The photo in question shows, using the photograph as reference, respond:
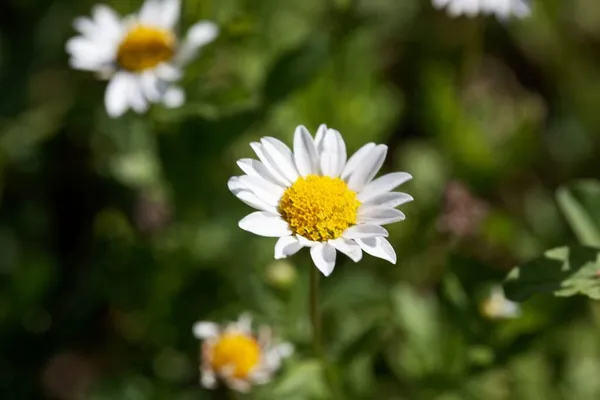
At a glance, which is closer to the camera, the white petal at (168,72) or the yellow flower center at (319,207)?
the yellow flower center at (319,207)

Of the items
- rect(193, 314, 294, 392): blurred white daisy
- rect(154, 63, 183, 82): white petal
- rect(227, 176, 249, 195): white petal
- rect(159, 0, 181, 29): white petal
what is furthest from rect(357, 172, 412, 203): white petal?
rect(159, 0, 181, 29): white petal

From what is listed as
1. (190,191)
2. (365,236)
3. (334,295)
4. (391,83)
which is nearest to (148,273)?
(190,191)

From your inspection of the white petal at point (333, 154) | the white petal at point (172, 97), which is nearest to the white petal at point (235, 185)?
the white petal at point (333, 154)

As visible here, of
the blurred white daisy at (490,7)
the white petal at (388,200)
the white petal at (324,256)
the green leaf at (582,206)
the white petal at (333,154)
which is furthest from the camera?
the blurred white daisy at (490,7)

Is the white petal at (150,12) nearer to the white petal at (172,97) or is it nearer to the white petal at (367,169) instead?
the white petal at (172,97)

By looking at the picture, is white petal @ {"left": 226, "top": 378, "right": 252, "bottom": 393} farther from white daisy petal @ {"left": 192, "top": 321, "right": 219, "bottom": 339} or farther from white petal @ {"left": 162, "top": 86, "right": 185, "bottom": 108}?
white petal @ {"left": 162, "top": 86, "right": 185, "bottom": 108}

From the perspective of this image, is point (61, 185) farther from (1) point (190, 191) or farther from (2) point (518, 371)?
(2) point (518, 371)
